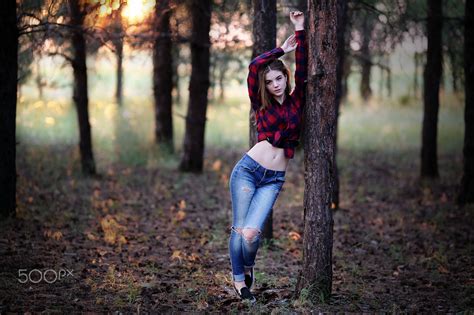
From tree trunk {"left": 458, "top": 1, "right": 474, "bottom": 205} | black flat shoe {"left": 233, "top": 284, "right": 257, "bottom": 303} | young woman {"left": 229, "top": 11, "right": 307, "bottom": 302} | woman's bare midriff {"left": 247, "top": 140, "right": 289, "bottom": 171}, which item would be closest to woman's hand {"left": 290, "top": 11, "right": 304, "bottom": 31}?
young woman {"left": 229, "top": 11, "right": 307, "bottom": 302}

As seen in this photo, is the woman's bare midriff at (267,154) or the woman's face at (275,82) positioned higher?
the woman's face at (275,82)

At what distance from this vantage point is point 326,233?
5.69 meters

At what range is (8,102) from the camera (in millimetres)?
8352

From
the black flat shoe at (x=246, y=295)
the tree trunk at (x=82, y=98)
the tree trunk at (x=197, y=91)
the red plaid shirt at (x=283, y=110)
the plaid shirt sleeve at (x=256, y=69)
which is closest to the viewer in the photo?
the red plaid shirt at (x=283, y=110)

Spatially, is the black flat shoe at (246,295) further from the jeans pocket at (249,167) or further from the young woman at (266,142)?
the jeans pocket at (249,167)

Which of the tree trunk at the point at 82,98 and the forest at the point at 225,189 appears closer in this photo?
the forest at the point at 225,189

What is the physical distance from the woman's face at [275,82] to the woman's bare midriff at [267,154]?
0.51 m

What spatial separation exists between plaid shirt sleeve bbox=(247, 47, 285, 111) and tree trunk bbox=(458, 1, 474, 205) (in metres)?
6.41

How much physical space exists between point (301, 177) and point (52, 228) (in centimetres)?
753

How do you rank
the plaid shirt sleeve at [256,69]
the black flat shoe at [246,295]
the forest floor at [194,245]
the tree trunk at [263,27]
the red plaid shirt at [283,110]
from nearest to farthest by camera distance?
the red plaid shirt at [283,110]
the plaid shirt sleeve at [256,69]
the black flat shoe at [246,295]
the forest floor at [194,245]
the tree trunk at [263,27]

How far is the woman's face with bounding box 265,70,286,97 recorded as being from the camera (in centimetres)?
543

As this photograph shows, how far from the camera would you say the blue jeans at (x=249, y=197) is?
548 centimetres

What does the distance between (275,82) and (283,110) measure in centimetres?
29

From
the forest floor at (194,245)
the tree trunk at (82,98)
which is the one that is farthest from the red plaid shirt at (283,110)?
the tree trunk at (82,98)
